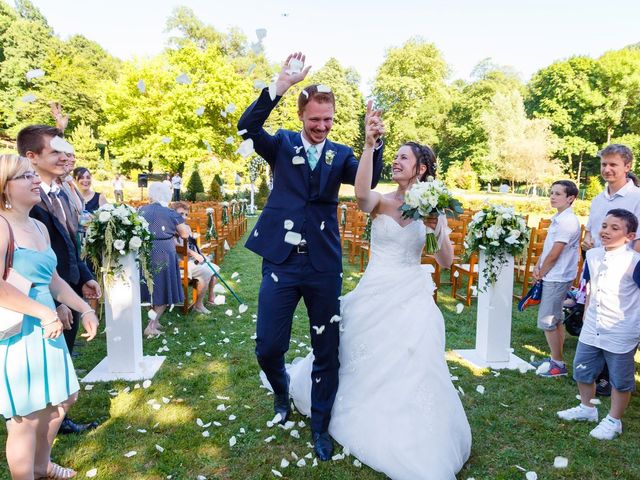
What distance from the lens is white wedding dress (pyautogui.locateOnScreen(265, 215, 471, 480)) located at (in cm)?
294

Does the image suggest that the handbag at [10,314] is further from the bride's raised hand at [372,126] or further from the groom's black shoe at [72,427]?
the bride's raised hand at [372,126]

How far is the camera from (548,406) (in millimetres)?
4180

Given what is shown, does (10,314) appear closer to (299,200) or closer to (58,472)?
(58,472)

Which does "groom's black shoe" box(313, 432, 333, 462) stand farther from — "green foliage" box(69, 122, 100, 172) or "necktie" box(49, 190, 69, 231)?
A: "green foliage" box(69, 122, 100, 172)

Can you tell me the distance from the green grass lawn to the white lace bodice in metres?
1.53

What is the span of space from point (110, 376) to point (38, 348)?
8.26 ft

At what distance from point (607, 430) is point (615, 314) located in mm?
972

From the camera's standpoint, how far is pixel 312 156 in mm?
3211

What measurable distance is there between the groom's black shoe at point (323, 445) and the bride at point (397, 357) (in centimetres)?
8

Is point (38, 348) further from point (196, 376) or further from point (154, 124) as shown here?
point (154, 124)

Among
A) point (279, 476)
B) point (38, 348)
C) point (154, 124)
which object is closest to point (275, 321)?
point (279, 476)

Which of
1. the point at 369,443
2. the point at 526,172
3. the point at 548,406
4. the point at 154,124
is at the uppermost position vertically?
the point at 154,124

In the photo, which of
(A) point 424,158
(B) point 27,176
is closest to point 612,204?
(A) point 424,158

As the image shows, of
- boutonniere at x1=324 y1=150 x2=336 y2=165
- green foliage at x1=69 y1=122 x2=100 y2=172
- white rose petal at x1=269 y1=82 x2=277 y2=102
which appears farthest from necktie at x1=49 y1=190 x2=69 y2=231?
green foliage at x1=69 y1=122 x2=100 y2=172
